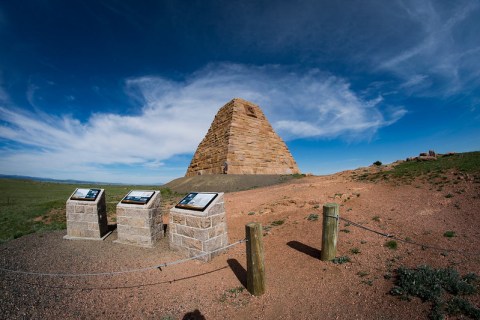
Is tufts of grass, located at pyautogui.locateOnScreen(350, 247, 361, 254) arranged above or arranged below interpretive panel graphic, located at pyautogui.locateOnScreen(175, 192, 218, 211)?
below

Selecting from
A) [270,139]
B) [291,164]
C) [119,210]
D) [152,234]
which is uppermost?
[270,139]

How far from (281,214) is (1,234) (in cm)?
1169

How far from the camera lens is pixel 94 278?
207 inches

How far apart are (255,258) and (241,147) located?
26317mm

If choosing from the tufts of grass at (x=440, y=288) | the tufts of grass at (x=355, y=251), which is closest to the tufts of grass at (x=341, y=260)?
the tufts of grass at (x=355, y=251)

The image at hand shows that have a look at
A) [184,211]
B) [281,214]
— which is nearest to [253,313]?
[184,211]

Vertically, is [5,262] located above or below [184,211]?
below

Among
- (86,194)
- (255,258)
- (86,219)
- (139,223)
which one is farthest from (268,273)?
(86,194)

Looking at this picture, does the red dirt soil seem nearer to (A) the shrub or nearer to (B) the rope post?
(A) the shrub

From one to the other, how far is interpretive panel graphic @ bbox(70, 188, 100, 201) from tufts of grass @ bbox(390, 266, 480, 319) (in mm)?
9154

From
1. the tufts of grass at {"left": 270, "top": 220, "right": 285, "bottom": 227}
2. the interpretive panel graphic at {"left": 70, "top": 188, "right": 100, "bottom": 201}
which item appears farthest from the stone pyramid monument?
the interpretive panel graphic at {"left": 70, "top": 188, "right": 100, "bottom": 201}

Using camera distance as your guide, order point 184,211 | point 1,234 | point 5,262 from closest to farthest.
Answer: point 5,262, point 184,211, point 1,234

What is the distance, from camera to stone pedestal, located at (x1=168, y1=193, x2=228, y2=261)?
19.6 ft

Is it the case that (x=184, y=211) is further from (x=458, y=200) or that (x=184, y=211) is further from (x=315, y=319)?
(x=458, y=200)
